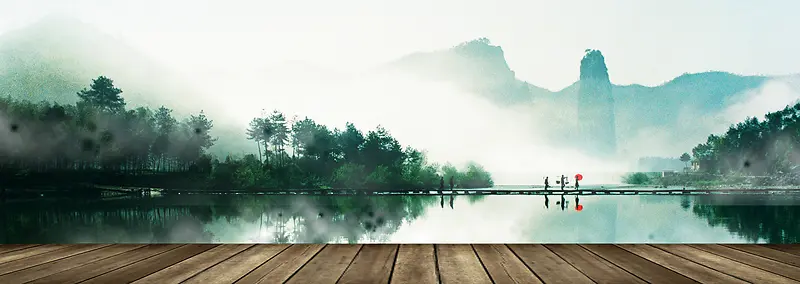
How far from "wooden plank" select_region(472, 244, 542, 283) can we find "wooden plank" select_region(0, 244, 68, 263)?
2.09 m

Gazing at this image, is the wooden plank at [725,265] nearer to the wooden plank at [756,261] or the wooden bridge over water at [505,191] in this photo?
the wooden plank at [756,261]

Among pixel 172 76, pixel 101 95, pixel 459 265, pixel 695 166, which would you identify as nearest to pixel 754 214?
pixel 695 166

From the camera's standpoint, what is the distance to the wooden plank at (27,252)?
2865 millimetres

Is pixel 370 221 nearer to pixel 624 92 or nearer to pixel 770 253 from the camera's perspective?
pixel 624 92

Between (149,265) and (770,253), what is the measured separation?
9.06 feet

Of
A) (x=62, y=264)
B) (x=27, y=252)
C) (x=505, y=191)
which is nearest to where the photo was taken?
(x=62, y=264)

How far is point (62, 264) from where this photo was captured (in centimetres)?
269

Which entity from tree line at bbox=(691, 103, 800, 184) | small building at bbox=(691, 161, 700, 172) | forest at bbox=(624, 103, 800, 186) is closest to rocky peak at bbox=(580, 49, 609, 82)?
forest at bbox=(624, 103, 800, 186)

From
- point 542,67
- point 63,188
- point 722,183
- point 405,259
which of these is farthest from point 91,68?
Result: point 722,183

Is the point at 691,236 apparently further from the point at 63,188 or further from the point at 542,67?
the point at 63,188

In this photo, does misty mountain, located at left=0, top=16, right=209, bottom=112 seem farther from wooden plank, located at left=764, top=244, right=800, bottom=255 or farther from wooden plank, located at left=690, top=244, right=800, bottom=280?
wooden plank, located at left=764, top=244, right=800, bottom=255

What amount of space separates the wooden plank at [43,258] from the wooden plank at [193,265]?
0.63 metres

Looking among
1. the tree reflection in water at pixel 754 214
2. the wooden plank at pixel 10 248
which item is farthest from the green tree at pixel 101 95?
the tree reflection in water at pixel 754 214

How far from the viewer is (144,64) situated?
9.53 meters
